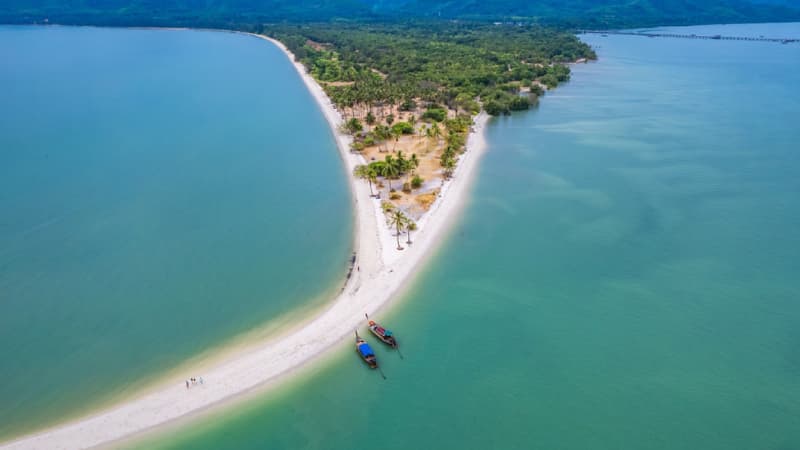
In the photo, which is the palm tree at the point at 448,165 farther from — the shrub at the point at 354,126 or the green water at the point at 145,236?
the shrub at the point at 354,126

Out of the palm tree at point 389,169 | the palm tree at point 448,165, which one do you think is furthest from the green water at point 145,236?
the palm tree at point 448,165

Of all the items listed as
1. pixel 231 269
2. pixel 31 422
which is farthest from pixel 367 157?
pixel 31 422

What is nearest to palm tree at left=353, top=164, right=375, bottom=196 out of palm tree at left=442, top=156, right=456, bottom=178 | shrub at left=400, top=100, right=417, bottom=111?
palm tree at left=442, top=156, right=456, bottom=178

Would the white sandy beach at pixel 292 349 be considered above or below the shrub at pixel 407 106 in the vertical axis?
below

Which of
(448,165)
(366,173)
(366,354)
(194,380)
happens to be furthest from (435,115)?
(194,380)

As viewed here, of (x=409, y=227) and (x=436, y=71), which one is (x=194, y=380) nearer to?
(x=409, y=227)
